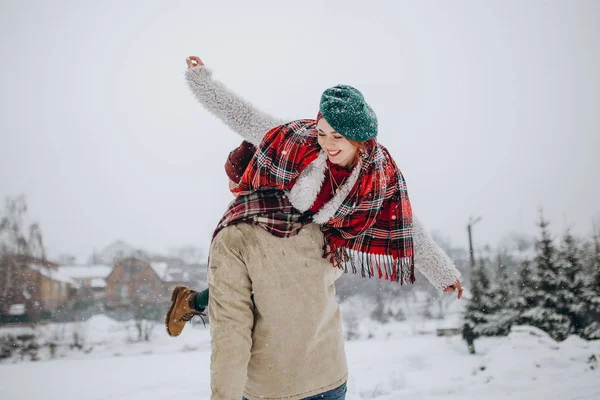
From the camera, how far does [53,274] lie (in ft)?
75.3

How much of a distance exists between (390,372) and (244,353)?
→ 239 inches

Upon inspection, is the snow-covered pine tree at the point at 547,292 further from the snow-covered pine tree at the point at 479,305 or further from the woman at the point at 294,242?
the woman at the point at 294,242

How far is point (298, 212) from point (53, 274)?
2721 centimetres

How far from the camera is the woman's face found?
3.43ft

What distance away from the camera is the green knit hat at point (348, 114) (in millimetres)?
1034

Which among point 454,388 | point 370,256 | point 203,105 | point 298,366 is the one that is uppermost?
point 203,105

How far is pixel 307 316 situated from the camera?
1100 millimetres

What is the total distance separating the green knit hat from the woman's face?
2 centimetres

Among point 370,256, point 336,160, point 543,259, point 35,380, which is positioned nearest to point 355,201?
point 336,160

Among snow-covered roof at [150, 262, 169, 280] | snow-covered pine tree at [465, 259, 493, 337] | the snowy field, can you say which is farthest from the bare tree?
snow-covered pine tree at [465, 259, 493, 337]

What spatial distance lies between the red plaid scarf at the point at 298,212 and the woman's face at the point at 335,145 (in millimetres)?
35

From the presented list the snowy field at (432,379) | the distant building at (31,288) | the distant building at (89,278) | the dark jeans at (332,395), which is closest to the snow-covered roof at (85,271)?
the distant building at (89,278)

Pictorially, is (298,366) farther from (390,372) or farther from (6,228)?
(6,228)

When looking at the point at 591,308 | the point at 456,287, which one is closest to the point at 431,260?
the point at 456,287
